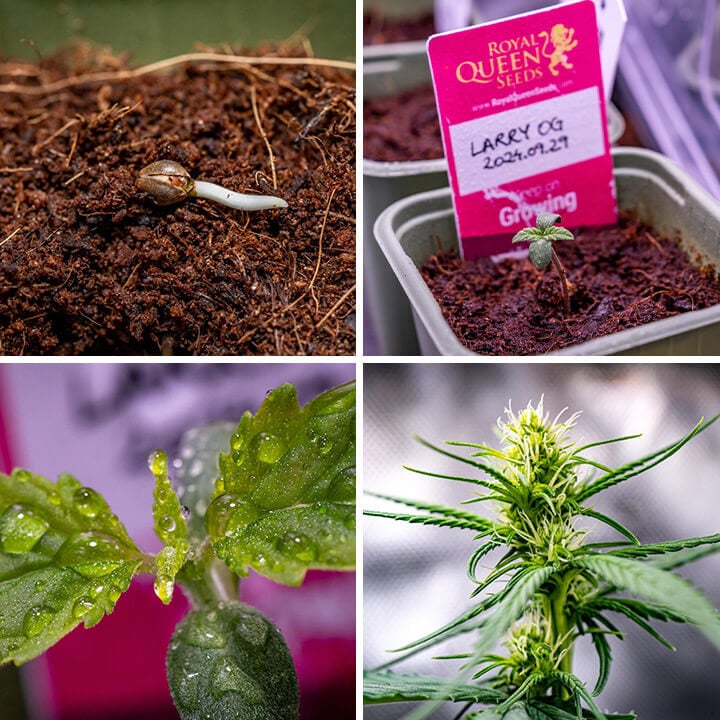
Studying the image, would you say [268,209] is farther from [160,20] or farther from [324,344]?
[160,20]

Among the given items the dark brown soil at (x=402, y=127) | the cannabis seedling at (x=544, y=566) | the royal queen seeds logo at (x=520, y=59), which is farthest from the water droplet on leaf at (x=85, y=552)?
the dark brown soil at (x=402, y=127)

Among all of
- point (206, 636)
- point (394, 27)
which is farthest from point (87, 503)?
point (394, 27)

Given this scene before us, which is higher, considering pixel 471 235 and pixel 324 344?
pixel 471 235

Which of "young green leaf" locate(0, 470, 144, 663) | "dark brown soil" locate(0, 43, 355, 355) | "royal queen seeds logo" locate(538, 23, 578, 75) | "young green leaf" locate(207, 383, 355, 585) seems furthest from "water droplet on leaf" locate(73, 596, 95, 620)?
"royal queen seeds logo" locate(538, 23, 578, 75)

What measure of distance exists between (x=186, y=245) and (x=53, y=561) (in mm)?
295

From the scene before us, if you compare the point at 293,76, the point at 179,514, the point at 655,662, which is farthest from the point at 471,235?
the point at 655,662

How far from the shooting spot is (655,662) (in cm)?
84

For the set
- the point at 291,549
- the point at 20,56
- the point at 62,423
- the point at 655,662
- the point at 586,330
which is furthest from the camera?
the point at 20,56

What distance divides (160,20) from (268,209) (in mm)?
499

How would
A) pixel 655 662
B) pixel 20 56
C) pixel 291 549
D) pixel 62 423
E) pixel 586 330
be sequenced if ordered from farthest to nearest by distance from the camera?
pixel 20 56 → pixel 62 423 → pixel 655 662 → pixel 586 330 → pixel 291 549

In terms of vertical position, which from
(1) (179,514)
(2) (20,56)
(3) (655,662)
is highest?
(2) (20,56)

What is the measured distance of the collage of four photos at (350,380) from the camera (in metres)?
0.61

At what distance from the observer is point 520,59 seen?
723 millimetres

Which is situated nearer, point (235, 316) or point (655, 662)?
→ point (235, 316)
